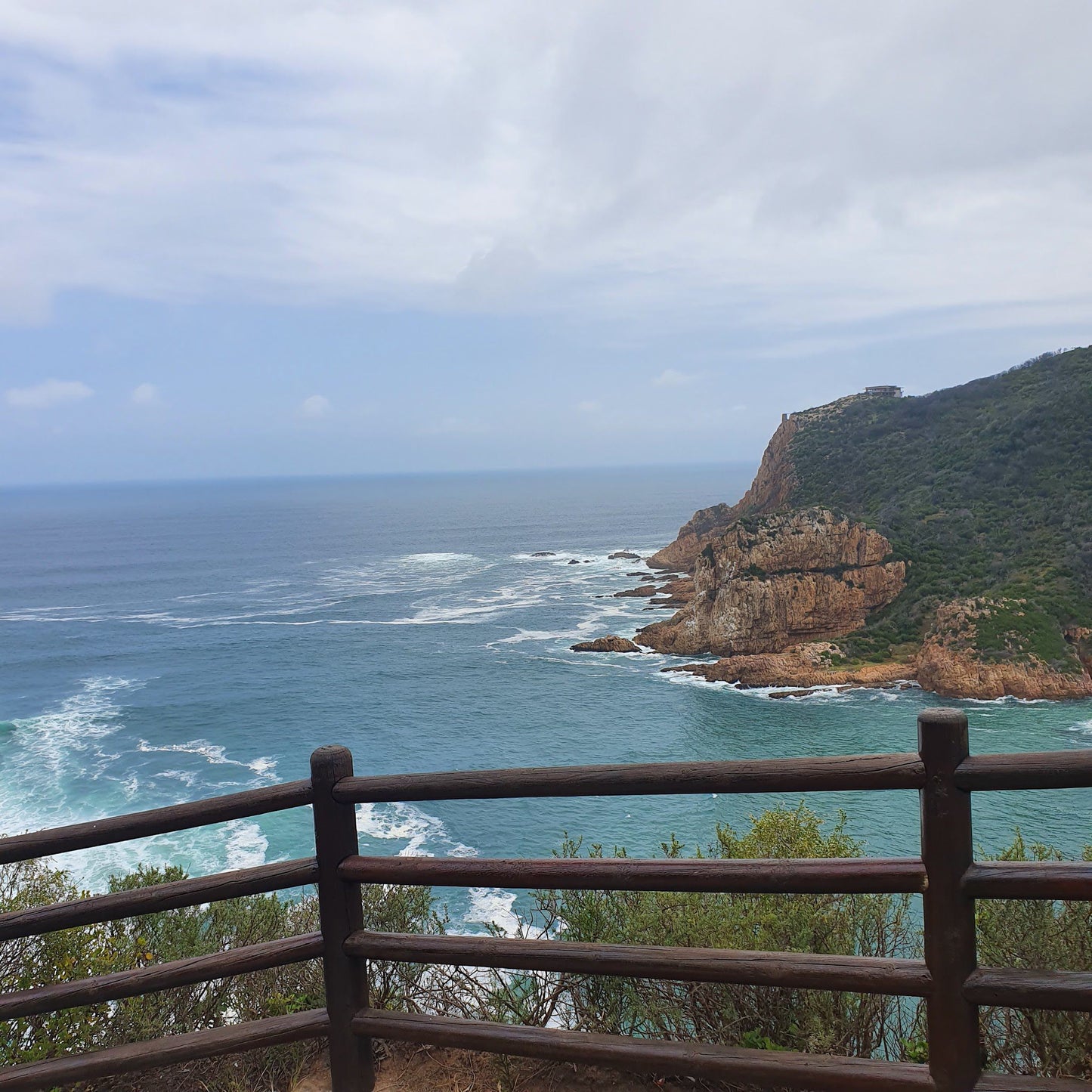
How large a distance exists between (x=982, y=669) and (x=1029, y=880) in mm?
37743

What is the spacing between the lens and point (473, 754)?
32188 millimetres

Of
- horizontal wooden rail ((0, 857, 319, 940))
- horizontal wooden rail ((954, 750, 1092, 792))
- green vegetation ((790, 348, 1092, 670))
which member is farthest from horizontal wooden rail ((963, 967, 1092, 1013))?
green vegetation ((790, 348, 1092, 670))

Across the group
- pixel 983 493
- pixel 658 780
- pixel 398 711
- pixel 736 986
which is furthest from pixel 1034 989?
pixel 983 493

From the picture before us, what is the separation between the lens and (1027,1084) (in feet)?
7.89

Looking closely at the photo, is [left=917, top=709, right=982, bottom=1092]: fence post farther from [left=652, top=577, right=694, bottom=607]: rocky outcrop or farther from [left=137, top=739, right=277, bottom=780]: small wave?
[left=652, top=577, right=694, bottom=607]: rocky outcrop

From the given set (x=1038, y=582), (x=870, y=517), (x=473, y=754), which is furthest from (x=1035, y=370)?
(x=473, y=754)

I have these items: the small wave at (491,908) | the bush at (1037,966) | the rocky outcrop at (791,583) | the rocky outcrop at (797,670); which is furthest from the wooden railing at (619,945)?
the rocky outcrop at (791,583)

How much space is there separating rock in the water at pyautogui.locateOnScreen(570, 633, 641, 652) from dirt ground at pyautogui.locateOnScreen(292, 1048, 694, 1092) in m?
43.3

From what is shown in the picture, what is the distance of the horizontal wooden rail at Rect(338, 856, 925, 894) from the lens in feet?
8.05

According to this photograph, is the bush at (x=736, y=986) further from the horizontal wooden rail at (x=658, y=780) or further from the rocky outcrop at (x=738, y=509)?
the rocky outcrop at (x=738, y=509)

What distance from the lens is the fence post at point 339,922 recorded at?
2.86 metres

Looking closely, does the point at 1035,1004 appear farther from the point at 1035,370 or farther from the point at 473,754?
the point at 1035,370

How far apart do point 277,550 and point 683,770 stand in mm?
102140

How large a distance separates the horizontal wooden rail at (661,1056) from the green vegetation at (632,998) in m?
0.48
